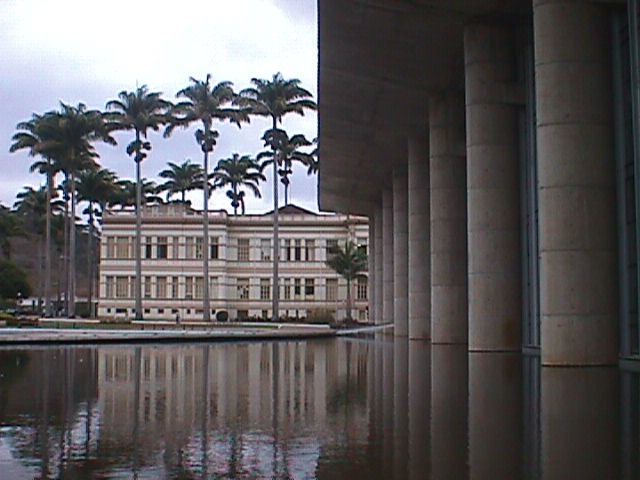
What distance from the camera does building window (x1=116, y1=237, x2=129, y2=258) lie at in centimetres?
8925

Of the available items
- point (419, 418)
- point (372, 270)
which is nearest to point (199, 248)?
point (372, 270)

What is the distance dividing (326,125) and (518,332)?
→ 1732 centimetres

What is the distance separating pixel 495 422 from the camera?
1162 cm

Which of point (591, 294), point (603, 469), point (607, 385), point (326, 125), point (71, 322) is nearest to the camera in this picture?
point (603, 469)

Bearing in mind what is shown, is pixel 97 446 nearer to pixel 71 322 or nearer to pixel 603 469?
pixel 603 469

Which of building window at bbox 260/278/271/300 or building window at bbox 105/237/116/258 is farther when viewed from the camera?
building window at bbox 260/278/271/300

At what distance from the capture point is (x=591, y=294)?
20141mm

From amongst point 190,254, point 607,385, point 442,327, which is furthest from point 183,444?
point 190,254

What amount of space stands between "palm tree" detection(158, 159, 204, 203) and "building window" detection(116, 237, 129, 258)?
16.9 m

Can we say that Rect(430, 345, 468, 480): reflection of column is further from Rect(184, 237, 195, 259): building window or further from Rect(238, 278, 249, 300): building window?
Rect(238, 278, 249, 300): building window

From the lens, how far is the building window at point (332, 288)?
299ft

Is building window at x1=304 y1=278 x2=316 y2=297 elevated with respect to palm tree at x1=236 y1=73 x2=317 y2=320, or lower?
lower

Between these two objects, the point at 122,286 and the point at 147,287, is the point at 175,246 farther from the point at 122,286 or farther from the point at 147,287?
the point at 122,286

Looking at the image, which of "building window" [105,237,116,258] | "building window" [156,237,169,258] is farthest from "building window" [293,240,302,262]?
"building window" [105,237,116,258]
